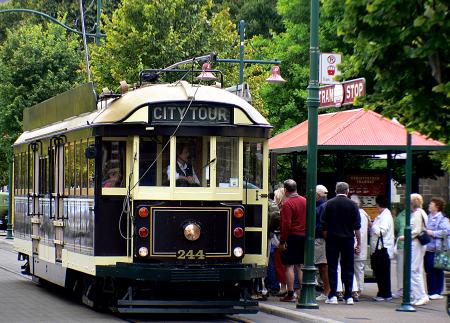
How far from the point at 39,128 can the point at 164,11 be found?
13.7m

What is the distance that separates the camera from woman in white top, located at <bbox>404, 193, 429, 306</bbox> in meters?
18.5

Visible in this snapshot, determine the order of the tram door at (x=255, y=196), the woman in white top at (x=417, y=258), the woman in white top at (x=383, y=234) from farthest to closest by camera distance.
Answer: the woman in white top at (x=383, y=234) < the woman in white top at (x=417, y=258) < the tram door at (x=255, y=196)

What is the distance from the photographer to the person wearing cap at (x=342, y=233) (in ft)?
59.4

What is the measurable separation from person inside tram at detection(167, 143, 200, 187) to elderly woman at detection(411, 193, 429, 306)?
168 inches

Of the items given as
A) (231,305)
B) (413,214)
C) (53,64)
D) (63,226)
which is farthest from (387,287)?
(53,64)

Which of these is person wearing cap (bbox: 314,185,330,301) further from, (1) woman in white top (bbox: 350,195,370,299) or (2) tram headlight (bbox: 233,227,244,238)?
(2) tram headlight (bbox: 233,227,244,238)

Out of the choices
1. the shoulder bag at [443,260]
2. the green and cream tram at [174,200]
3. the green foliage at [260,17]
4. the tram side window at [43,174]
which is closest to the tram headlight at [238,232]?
the green and cream tram at [174,200]

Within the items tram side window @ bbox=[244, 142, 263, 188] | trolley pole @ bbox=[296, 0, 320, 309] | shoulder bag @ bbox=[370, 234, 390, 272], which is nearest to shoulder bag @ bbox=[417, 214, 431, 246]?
shoulder bag @ bbox=[370, 234, 390, 272]

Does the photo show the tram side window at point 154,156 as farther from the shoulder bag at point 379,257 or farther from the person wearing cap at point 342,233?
the shoulder bag at point 379,257

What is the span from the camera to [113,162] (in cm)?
1662

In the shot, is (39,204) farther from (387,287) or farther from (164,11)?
(164,11)

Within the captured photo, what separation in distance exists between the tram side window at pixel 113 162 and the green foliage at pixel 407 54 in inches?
192

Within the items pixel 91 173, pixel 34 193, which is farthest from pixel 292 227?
pixel 34 193

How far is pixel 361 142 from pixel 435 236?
2186 mm
